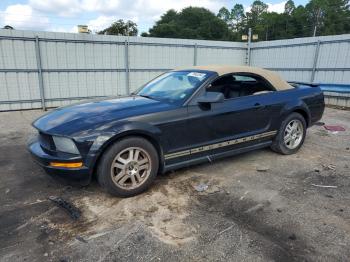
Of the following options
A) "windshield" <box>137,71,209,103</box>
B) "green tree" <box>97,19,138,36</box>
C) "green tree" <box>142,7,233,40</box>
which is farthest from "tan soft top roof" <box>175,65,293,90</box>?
"green tree" <box>142,7,233,40</box>

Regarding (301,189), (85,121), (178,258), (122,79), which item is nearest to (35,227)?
(85,121)

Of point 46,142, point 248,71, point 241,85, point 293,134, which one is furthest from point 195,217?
point 293,134

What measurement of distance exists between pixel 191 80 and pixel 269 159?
192 cm

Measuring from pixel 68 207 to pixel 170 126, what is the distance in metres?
1.51

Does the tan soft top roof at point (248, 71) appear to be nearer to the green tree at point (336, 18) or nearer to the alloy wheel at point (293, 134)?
the alloy wheel at point (293, 134)

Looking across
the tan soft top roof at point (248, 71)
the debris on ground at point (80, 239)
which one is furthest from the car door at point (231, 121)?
the debris on ground at point (80, 239)

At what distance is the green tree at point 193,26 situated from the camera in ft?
193

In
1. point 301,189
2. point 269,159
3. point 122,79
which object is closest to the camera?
point 301,189

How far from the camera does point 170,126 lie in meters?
3.62

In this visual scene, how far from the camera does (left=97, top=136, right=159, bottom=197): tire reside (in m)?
3.29

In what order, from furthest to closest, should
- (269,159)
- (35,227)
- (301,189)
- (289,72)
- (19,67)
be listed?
(289,72) → (19,67) → (269,159) → (301,189) → (35,227)

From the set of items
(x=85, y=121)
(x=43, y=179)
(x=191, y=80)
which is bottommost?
→ (x=43, y=179)

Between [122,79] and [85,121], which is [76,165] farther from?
[122,79]

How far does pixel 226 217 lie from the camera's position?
10.2ft
